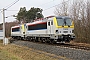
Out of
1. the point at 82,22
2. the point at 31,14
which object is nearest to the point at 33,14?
the point at 31,14

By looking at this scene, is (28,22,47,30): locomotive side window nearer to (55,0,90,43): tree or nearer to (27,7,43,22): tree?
(55,0,90,43): tree

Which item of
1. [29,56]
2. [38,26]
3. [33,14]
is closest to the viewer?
[29,56]

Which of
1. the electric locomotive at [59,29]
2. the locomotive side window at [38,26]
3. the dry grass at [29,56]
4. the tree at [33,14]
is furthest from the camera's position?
the tree at [33,14]

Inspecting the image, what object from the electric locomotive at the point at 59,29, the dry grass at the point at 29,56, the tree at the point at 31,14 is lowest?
the dry grass at the point at 29,56

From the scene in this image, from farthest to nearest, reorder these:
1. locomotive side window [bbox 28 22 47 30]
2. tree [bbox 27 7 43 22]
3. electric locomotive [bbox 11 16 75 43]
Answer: tree [bbox 27 7 43 22] → locomotive side window [bbox 28 22 47 30] → electric locomotive [bbox 11 16 75 43]

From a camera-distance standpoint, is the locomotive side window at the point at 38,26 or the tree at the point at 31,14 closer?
the locomotive side window at the point at 38,26

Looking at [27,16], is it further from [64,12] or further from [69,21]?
[69,21]

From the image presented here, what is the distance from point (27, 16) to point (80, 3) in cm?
3958

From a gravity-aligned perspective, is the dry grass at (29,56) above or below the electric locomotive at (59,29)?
below

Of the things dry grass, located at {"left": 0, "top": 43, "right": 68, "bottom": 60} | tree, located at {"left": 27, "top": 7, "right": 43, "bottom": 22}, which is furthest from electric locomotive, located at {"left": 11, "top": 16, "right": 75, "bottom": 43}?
tree, located at {"left": 27, "top": 7, "right": 43, "bottom": 22}

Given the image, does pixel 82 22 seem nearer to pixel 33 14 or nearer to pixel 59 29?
pixel 59 29

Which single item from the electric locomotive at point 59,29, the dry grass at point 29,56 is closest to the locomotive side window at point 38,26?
the electric locomotive at point 59,29

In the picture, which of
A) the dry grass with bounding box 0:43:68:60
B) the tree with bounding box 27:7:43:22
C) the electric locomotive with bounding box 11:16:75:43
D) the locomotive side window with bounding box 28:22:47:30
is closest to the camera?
the dry grass with bounding box 0:43:68:60

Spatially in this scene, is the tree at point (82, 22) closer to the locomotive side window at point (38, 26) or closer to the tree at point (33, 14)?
the locomotive side window at point (38, 26)
